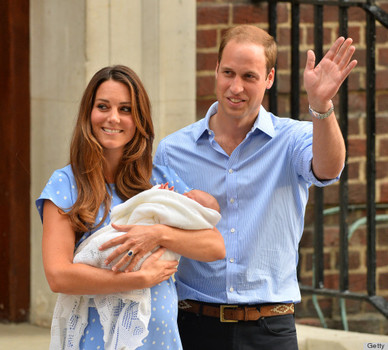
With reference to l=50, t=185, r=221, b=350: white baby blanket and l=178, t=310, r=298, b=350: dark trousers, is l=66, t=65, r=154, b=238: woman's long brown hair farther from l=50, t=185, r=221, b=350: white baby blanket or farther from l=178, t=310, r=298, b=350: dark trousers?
l=178, t=310, r=298, b=350: dark trousers

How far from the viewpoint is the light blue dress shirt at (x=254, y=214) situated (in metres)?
2.90

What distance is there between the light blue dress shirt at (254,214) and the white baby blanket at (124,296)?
Answer: 0.69 ft

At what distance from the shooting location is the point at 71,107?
3.80 metres

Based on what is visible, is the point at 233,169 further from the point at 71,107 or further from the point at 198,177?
the point at 71,107

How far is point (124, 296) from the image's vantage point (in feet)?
8.57

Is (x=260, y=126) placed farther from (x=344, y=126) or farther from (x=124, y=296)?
(x=344, y=126)

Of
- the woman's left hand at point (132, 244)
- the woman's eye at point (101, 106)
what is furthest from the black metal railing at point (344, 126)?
the woman's left hand at point (132, 244)

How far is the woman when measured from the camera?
101 inches

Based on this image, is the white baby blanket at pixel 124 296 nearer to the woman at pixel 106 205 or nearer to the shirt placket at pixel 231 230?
the woman at pixel 106 205

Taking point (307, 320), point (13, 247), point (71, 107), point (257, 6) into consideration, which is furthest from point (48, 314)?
point (257, 6)

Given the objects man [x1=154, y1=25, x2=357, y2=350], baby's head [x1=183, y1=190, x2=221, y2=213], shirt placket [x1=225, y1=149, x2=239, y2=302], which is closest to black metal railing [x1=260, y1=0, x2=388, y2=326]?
man [x1=154, y1=25, x2=357, y2=350]

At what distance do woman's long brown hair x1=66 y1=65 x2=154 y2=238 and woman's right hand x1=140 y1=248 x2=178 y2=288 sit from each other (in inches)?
7.6

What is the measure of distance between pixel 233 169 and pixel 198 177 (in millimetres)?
119

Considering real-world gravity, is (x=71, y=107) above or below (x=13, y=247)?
above
